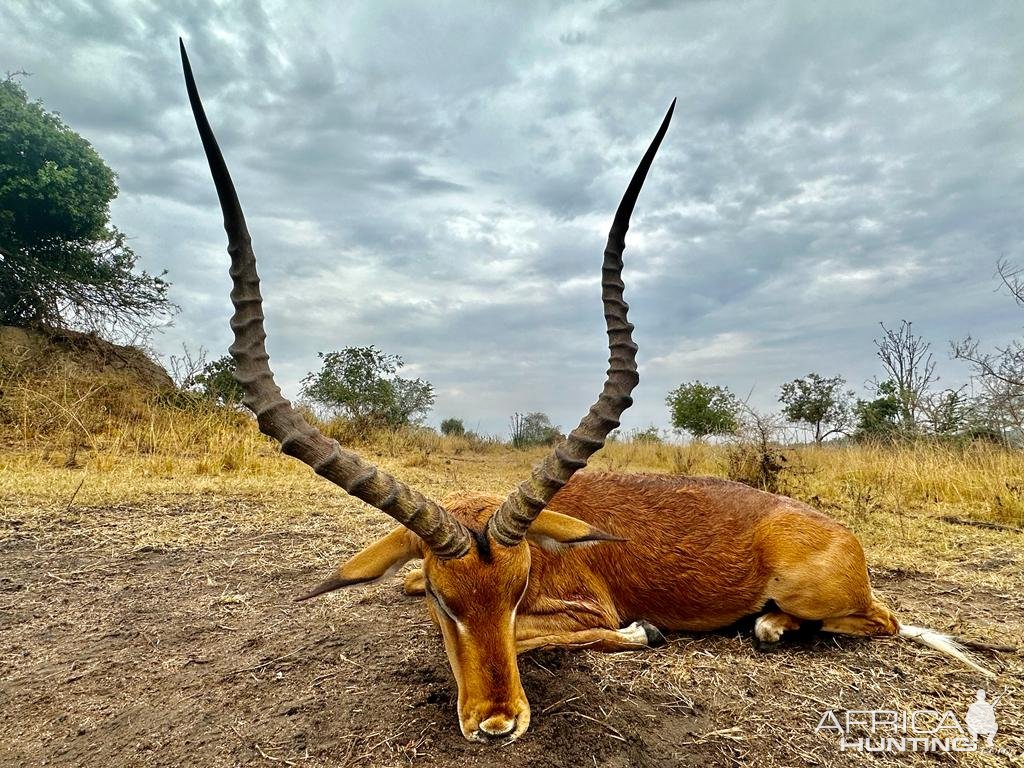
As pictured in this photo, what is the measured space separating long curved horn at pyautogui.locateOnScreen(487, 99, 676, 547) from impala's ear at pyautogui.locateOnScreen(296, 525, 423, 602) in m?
0.56

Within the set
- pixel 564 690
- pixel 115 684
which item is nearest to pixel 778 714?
pixel 564 690

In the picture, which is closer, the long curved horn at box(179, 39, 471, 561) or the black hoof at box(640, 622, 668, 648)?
the long curved horn at box(179, 39, 471, 561)

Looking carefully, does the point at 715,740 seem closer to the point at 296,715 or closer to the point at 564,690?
the point at 564,690

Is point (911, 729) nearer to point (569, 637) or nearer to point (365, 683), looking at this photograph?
point (569, 637)

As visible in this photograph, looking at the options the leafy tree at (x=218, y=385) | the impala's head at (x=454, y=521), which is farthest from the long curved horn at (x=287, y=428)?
the leafy tree at (x=218, y=385)

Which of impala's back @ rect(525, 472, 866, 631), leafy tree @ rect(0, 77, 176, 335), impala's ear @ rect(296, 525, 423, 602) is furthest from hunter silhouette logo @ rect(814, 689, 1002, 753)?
leafy tree @ rect(0, 77, 176, 335)

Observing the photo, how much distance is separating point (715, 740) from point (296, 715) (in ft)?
7.07

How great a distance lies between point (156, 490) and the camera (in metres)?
8.69

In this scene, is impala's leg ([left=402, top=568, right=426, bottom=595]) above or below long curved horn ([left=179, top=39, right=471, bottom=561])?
below

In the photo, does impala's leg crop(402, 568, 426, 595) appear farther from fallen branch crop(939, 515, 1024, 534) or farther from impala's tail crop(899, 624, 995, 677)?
fallen branch crop(939, 515, 1024, 534)

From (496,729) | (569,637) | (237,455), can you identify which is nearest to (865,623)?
(569,637)

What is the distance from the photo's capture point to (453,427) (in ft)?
110

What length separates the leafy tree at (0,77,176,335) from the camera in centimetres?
1766

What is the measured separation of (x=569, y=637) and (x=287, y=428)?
7.33 ft
